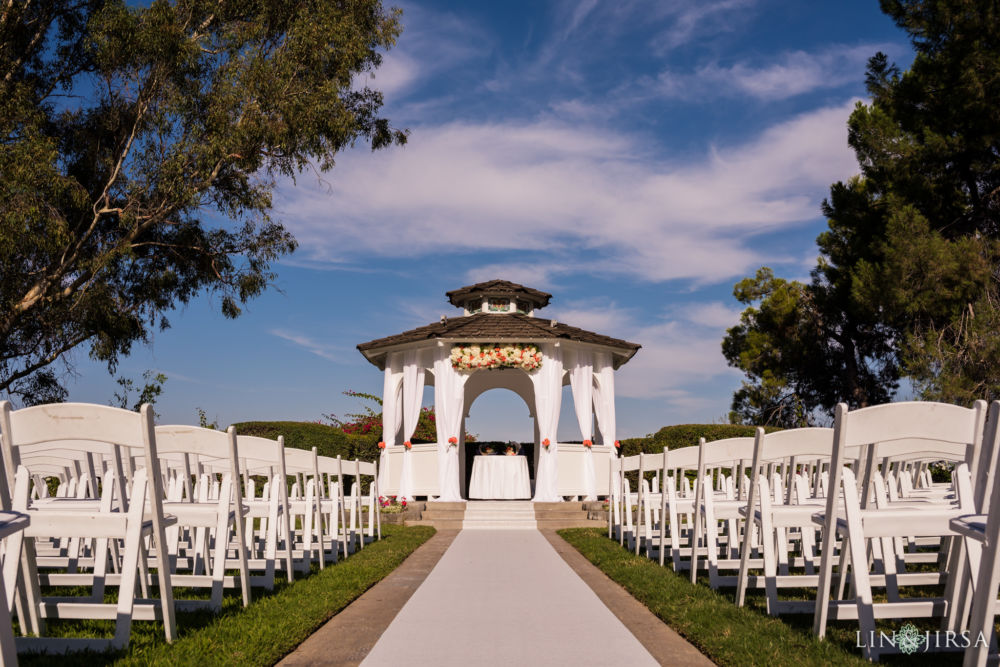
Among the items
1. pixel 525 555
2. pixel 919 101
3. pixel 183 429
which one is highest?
pixel 919 101

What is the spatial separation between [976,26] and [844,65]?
245 centimetres

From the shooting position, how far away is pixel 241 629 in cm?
380

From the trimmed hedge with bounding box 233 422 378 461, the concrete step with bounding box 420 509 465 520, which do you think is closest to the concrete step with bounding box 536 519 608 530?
the concrete step with bounding box 420 509 465 520

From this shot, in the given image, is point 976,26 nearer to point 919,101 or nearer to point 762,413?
point 919,101

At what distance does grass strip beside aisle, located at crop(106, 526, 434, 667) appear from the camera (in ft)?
10.7

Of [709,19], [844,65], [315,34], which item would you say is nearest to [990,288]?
[844,65]

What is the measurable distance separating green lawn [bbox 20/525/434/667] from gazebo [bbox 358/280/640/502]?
348 inches

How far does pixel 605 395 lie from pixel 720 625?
39.9ft

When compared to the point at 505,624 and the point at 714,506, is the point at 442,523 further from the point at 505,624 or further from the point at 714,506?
the point at 505,624

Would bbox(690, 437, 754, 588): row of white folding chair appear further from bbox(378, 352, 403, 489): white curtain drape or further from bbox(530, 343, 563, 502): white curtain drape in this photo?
bbox(378, 352, 403, 489): white curtain drape

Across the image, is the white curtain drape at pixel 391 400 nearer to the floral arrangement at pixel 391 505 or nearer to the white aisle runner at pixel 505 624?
the floral arrangement at pixel 391 505

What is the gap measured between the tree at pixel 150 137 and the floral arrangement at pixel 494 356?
5.37m

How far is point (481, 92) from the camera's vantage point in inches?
536

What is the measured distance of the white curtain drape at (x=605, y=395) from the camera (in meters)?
15.9
